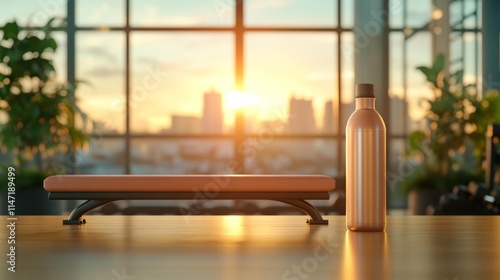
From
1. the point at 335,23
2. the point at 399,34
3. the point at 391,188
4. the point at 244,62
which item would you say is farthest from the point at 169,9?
the point at 391,188

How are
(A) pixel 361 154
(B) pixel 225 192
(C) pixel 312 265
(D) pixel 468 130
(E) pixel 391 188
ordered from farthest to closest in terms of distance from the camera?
(E) pixel 391 188
(D) pixel 468 130
(B) pixel 225 192
(A) pixel 361 154
(C) pixel 312 265

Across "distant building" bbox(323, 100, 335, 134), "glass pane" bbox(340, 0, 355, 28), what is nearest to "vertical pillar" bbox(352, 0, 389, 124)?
"glass pane" bbox(340, 0, 355, 28)

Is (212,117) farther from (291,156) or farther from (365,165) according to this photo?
(365,165)

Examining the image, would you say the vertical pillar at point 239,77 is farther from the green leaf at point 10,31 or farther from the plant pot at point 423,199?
the green leaf at point 10,31

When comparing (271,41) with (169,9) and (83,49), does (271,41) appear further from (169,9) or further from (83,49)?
(83,49)

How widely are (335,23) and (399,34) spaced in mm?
896

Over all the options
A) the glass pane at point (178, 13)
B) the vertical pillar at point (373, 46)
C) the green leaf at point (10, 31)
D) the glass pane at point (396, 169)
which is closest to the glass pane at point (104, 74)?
the glass pane at point (178, 13)

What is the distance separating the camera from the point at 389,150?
28.5ft

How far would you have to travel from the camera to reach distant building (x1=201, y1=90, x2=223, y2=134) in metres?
8.45

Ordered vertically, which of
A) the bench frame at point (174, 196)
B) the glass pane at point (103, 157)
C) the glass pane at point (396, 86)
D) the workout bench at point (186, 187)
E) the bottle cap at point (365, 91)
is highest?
the glass pane at point (396, 86)

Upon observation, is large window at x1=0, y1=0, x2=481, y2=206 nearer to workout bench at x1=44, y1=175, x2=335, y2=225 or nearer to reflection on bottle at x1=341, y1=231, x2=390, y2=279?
workout bench at x1=44, y1=175, x2=335, y2=225

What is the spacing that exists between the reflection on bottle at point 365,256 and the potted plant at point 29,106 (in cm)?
571

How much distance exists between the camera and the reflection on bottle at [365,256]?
682mm

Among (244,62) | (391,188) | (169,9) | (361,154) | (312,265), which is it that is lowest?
(391,188)
